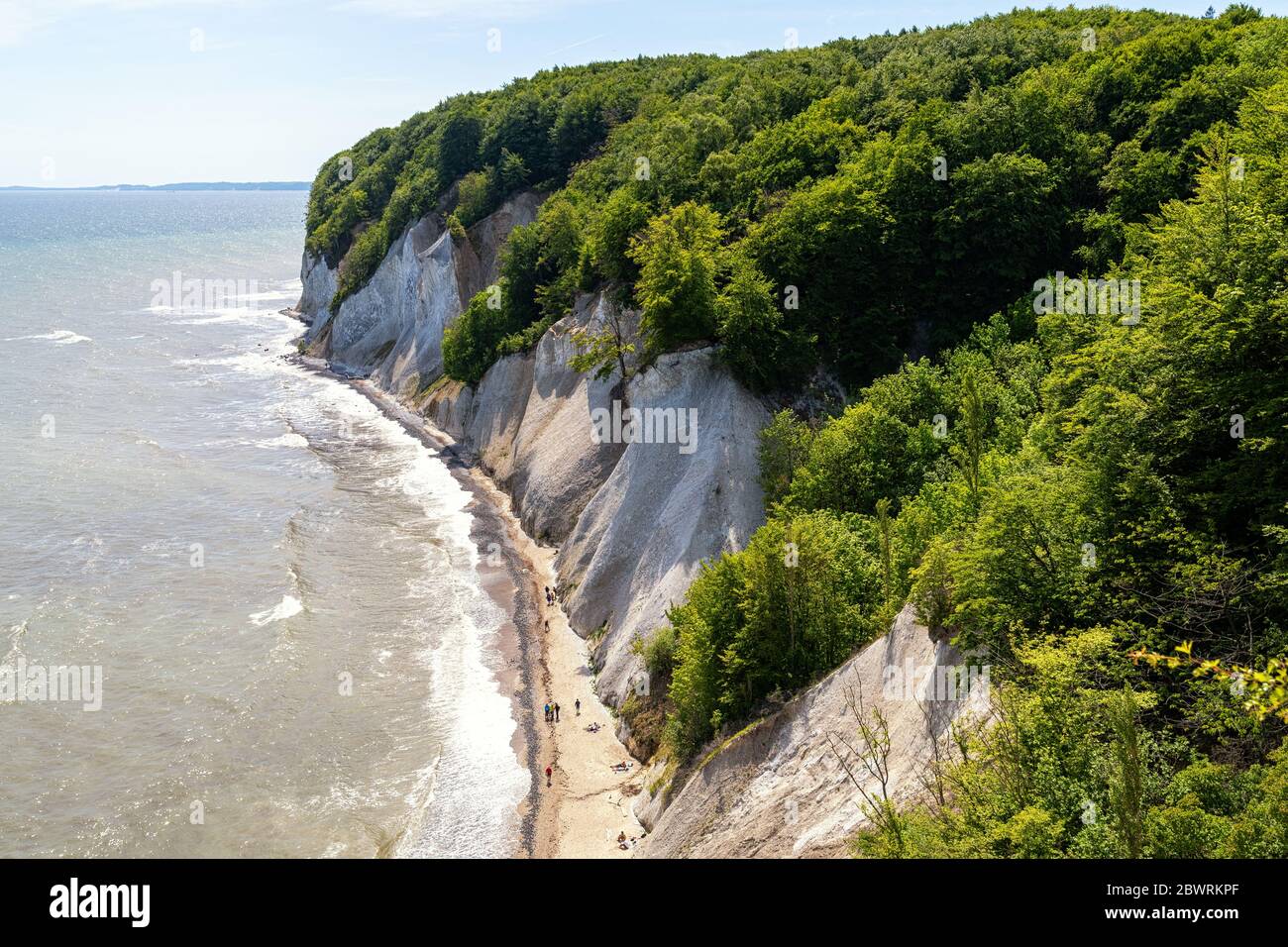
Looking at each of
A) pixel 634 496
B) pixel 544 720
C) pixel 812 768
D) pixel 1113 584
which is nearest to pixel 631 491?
pixel 634 496

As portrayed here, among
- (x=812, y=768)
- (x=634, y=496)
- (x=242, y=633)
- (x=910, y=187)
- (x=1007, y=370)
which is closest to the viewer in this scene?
(x=812, y=768)

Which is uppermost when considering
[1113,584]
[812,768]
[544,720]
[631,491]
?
[1113,584]

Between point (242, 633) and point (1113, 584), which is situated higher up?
point (1113, 584)

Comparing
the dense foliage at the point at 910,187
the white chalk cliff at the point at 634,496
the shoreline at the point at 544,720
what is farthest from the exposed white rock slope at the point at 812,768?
the dense foliage at the point at 910,187

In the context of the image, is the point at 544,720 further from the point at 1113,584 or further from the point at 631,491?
the point at 1113,584

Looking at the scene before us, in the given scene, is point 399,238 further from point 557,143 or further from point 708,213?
point 708,213

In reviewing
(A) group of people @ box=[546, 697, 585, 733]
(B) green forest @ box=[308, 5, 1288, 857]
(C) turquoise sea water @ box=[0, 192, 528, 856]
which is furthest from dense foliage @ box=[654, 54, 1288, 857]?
(C) turquoise sea water @ box=[0, 192, 528, 856]

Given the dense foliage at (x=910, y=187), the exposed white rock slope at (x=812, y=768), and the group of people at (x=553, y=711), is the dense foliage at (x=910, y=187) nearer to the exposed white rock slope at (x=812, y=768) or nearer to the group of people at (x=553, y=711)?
the group of people at (x=553, y=711)
